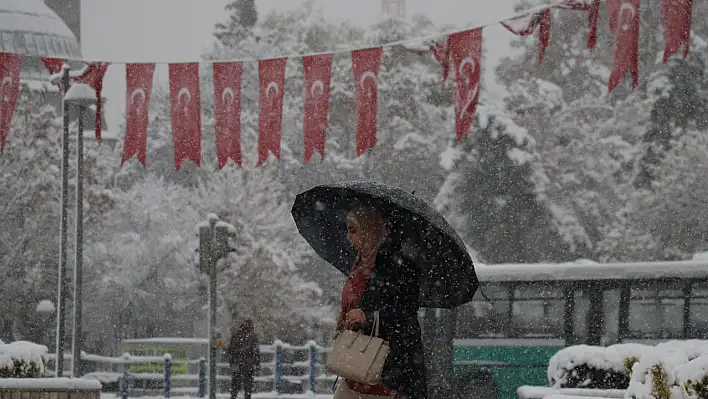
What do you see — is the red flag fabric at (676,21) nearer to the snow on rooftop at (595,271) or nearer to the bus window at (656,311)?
the bus window at (656,311)

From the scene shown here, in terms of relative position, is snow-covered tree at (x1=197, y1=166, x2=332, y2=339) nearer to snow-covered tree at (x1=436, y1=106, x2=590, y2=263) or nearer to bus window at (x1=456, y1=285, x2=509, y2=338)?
snow-covered tree at (x1=436, y1=106, x2=590, y2=263)

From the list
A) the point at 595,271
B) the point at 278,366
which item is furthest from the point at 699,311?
the point at 278,366

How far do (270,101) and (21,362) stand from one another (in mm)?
9260

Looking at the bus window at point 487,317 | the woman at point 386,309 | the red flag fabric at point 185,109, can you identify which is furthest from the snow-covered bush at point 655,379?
the bus window at point 487,317

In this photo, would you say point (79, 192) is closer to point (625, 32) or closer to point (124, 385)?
point (124, 385)

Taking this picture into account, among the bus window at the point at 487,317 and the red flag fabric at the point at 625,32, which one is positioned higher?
the red flag fabric at the point at 625,32

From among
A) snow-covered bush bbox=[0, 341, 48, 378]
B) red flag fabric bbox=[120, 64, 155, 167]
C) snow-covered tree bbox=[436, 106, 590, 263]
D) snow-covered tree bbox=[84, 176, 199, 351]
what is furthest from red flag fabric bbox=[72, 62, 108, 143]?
snow-covered tree bbox=[84, 176, 199, 351]

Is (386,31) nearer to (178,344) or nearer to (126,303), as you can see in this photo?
(126,303)

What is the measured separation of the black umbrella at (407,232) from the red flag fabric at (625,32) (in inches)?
352

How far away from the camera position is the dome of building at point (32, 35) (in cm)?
7594

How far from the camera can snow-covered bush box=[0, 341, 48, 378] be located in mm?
12781

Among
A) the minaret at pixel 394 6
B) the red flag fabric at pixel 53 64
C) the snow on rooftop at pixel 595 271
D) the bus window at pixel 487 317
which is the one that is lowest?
the bus window at pixel 487 317

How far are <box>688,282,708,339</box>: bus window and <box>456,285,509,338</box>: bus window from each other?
9.92 feet

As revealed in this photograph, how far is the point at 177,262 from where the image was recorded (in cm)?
5325
